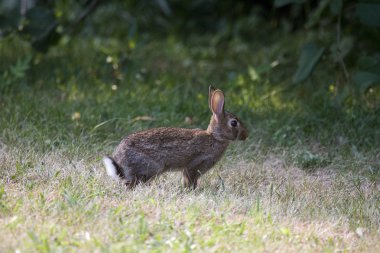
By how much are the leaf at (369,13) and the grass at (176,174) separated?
0.81m

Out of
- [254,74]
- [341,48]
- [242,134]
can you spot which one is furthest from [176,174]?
[341,48]

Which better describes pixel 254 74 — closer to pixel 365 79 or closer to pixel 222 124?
pixel 365 79

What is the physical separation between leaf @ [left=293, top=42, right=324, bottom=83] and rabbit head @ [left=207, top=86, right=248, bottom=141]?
60.5 inches

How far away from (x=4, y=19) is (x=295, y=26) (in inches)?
187

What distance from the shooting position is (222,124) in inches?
211

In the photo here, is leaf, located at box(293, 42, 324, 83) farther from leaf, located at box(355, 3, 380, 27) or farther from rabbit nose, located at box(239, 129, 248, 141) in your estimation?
rabbit nose, located at box(239, 129, 248, 141)

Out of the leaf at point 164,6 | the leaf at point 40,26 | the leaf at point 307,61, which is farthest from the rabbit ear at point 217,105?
the leaf at point 164,6

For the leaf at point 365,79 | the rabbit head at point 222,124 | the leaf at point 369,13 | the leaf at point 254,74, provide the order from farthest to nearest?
the leaf at point 254,74 < the leaf at point 369,13 < the leaf at point 365,79 < the rabbit head at point 222,124

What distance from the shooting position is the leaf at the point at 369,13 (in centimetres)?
638

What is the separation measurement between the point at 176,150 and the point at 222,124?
0.53 m

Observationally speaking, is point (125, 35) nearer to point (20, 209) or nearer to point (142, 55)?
point (142, 55)

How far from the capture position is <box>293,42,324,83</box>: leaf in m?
6.72

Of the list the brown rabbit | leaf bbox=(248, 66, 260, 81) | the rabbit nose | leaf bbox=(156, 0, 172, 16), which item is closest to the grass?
leaf bbox=(248, 66, 260, 81)

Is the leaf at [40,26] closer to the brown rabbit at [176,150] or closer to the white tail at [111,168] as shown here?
the brown rabbit at [176,150]
